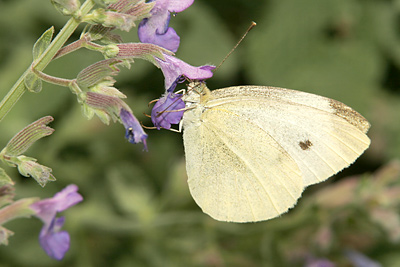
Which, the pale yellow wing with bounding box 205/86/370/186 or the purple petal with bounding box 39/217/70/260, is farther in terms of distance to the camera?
the pale yellow wing with bounding box 205/86/370/186

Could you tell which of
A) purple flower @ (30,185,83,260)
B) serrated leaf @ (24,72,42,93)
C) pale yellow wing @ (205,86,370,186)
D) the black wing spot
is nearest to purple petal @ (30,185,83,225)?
purple flower @ (30,185,83,260)

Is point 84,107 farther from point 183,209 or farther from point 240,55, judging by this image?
point 240,55

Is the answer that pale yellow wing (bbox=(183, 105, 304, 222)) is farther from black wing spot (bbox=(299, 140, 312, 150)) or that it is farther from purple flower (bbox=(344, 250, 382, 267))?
purple flower (bbox=(344, 250, 382, 267))

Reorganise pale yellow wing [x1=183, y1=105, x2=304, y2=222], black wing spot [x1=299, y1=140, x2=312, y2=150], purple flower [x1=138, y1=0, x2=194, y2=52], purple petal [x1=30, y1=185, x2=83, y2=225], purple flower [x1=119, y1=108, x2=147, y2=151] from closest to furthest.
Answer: purple flower [x1=119, y1=108, x2=147, y2=151]
purple flower [x1=138, y1=0, x2=194, y2=52]
purple petal [x1=30, y1=185, x2=83, y2=225]
pale yellow wing [x1=183, y1=105, x2=304, y2=222]
black wing spot [x1=299, y1=140, x2=312, y2=150]

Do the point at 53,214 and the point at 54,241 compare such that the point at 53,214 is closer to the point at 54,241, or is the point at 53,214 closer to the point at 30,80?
the point at 54,241

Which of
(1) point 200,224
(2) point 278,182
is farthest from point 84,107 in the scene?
(1) point 200,224

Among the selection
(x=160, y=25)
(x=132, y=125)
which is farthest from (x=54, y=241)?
(x=160, y=25)

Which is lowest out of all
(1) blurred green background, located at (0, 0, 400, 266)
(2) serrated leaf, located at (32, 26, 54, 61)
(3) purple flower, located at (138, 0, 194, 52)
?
(1) blurred green background, located at (0, 0, 400, 266)
